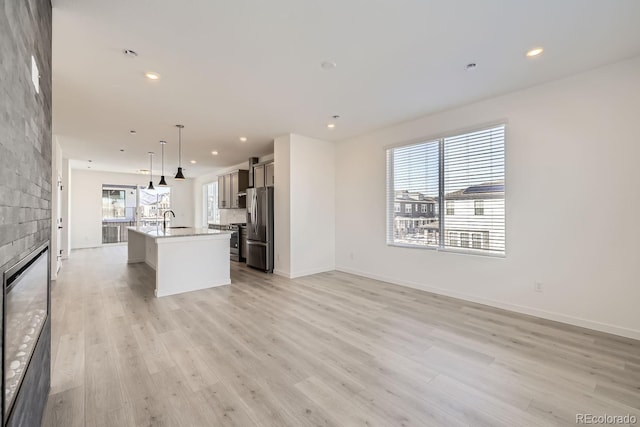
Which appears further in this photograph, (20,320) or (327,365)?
(327,365)

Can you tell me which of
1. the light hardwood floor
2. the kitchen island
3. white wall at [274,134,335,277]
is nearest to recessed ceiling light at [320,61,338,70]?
white wall at [274,134,335,277]

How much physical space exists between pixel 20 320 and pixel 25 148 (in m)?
0.79

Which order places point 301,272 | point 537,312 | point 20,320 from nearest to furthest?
point 20,320, point 537,312, point 301,272

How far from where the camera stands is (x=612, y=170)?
2904mm

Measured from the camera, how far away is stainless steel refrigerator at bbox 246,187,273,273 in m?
5.79

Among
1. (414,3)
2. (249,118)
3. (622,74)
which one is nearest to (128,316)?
(249,118)

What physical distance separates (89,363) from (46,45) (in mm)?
2484

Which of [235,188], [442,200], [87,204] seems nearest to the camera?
[442,200]

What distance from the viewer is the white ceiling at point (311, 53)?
6.95 ft

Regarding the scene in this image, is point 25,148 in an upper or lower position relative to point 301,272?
upper

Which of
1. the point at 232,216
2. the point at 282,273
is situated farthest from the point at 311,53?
the point at 232,216

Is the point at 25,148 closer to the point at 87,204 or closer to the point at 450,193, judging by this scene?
the point at 450,193

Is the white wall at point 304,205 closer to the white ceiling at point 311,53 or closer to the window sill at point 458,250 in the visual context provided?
the white ceiling at point 311,53

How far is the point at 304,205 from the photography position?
18.2 feet
